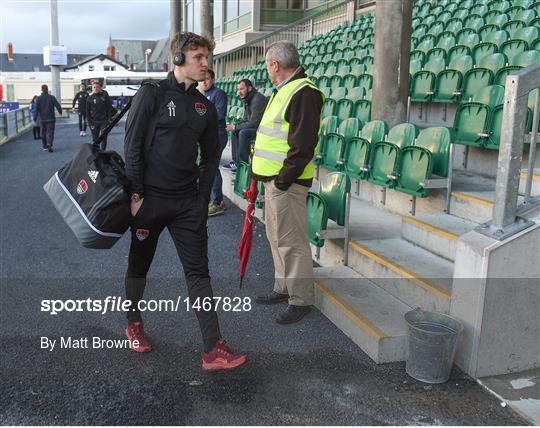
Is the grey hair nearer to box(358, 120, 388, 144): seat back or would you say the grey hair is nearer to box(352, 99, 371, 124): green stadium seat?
box(358, 120, 388, 144): seat back

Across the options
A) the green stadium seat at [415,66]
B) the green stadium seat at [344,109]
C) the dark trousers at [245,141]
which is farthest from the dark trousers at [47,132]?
the green stadium seat at [415,66]

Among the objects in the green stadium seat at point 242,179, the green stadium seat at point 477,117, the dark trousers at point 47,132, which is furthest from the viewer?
the dark trousers at point 47,132

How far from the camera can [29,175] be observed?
34.3ft

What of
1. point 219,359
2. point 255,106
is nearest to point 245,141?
point 255,106

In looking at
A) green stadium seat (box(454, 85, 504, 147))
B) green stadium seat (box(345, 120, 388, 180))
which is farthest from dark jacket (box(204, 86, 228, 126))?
green stadium seat (box(454, 85, 504, 147))

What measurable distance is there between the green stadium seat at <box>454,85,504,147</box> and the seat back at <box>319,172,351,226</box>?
175 cm

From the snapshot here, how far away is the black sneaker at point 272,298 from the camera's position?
4359 millimetres

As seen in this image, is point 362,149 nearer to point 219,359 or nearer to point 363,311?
point 363,311

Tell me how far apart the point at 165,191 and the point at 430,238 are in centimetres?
233

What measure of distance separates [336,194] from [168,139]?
6.48 ft

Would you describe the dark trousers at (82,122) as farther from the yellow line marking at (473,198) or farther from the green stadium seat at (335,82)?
the yellow line marking at (473,198)

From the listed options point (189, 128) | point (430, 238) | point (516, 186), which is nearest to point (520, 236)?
point (516, 186)

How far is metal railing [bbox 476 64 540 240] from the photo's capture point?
10.0ft

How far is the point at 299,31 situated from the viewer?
2061 cm
